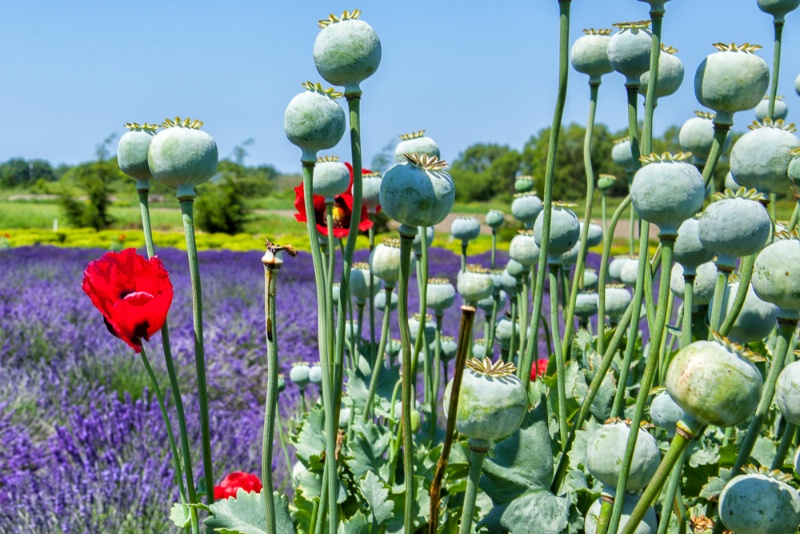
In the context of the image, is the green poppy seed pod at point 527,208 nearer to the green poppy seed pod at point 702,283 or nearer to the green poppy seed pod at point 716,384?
the green poppy seed pod at point 702,283

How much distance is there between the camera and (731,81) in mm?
547

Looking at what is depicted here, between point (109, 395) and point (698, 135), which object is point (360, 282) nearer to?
point (698, 135)

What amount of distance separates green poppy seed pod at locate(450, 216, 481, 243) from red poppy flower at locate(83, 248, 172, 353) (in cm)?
59

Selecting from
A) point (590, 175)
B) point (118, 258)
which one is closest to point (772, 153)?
point (590, 175)

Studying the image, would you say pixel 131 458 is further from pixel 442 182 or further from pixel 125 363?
pixel 442 182

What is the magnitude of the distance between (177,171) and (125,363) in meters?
2.35

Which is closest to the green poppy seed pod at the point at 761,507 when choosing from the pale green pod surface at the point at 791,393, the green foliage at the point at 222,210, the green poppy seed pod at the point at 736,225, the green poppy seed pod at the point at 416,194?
the pale green pod surface at the point at 791,393

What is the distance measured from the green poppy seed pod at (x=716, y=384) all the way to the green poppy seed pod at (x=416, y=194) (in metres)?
0.18

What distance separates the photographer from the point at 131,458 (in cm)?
165

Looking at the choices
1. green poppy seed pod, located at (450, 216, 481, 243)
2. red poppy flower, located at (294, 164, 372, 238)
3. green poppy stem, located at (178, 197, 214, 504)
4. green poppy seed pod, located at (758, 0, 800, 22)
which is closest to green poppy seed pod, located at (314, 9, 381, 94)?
green poppy stem, located at (178, 197, 214, 504)

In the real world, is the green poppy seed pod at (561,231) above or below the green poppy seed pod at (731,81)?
below

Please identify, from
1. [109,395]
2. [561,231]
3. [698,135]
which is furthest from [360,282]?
[109,395]

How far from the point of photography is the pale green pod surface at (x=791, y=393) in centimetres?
45

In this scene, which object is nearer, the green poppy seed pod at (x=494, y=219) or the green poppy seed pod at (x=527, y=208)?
the green poppy seed pod at (x=527, y=208)
